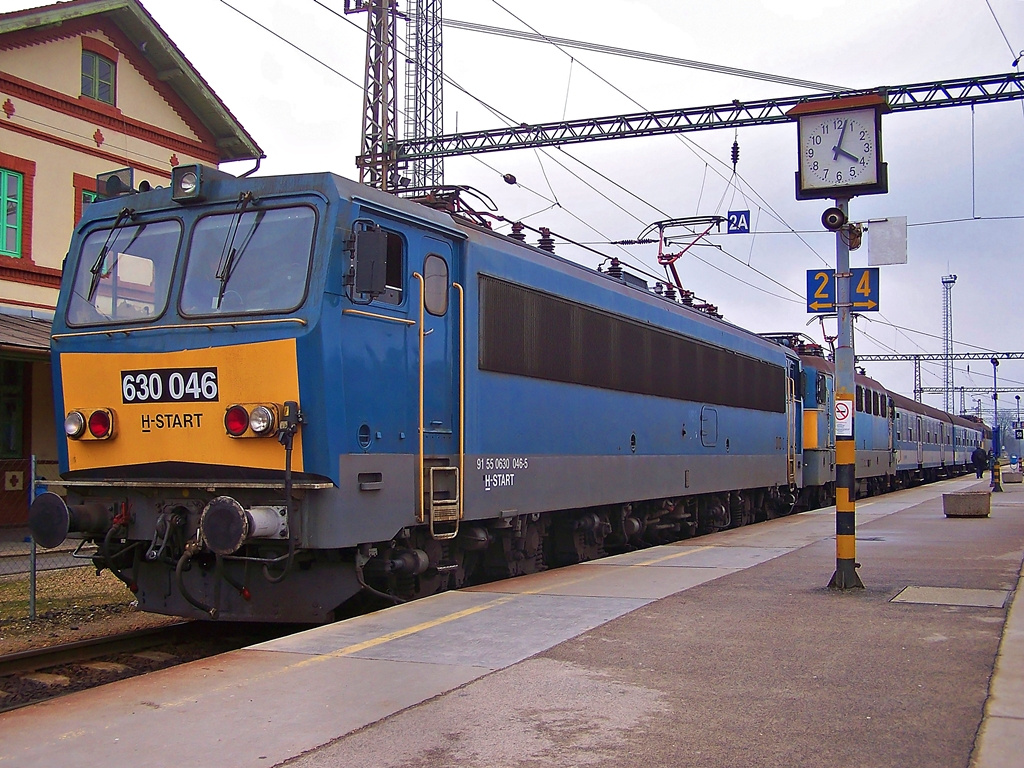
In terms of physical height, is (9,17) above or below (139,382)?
above

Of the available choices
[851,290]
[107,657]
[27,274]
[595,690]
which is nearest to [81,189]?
[27,274]

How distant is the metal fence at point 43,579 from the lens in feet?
33.4

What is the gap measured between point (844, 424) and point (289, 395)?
5.11 meters

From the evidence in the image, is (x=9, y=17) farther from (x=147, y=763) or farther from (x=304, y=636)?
(x=147, y=763)

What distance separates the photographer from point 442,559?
9.34 m

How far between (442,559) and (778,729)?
4696mm

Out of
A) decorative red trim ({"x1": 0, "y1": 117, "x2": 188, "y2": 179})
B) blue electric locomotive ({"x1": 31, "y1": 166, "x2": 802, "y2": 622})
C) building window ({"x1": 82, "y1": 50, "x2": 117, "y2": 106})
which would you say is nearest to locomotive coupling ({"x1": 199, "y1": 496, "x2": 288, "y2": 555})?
blue electric locomotive ({"x1": 31, "y1": 166, "x2": 802, "y2": 622})

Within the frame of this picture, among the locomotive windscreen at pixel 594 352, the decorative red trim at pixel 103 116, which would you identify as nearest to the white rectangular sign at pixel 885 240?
the locomotive windscreen at pixel 594 352

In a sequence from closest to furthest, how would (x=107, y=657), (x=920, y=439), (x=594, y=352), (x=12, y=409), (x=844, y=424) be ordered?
(x=107, y=657) → (x=844, y=424) → (x=594, y=352) → (x=12, y=409) → (x=920, y=439)

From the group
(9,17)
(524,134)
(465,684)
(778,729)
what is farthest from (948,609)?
(524,134)

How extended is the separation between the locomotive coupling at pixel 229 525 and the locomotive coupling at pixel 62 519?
129 centimetres

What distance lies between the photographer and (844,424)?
9562 mm

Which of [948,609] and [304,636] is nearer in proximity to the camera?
[304,636]

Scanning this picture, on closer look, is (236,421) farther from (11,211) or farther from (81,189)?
(81,189)
